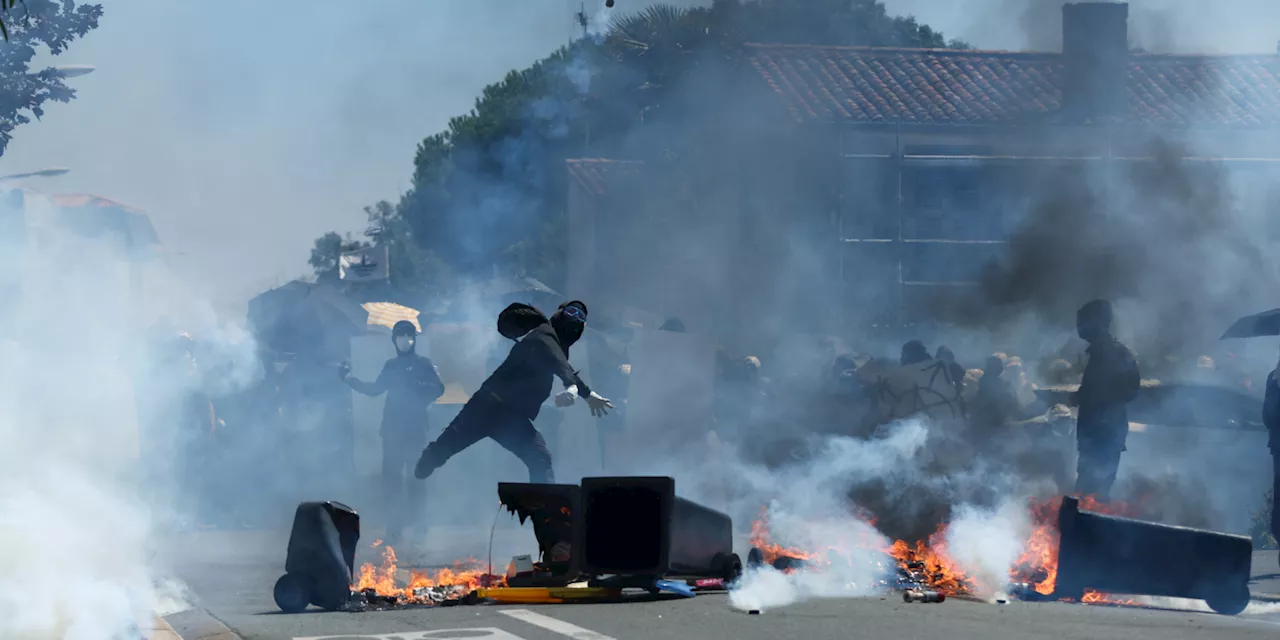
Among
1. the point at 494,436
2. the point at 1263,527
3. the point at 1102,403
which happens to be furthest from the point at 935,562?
the point at 1263,527

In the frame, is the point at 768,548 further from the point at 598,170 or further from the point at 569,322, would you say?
the point at 598,170

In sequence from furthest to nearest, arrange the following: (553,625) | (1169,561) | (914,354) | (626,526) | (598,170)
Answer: (598,170) → (914,354) → (626,526) → (1169,561) → (553,625)

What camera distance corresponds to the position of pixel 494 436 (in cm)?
1227

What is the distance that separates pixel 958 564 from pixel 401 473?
640 centimetres

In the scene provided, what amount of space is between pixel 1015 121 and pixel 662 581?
26.5 metres

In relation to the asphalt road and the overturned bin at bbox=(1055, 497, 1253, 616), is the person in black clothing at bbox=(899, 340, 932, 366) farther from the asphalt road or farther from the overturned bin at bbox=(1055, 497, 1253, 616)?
the overturned bin at bbox=(1055, 497, 1253, 616)

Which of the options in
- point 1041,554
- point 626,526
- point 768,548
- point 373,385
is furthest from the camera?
point 373,385

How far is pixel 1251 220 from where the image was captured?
29531mm

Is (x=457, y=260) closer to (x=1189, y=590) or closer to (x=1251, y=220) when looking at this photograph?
(x=1251, y=220)

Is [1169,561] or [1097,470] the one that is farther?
[1097,470]

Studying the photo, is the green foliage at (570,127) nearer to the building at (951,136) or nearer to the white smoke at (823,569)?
the building at (951,136)

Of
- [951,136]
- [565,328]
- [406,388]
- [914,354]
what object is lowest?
[406,388]

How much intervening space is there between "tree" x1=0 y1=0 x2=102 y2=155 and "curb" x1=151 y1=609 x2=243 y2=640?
674 centimetres

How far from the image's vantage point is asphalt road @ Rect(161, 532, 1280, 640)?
868 centimetres
